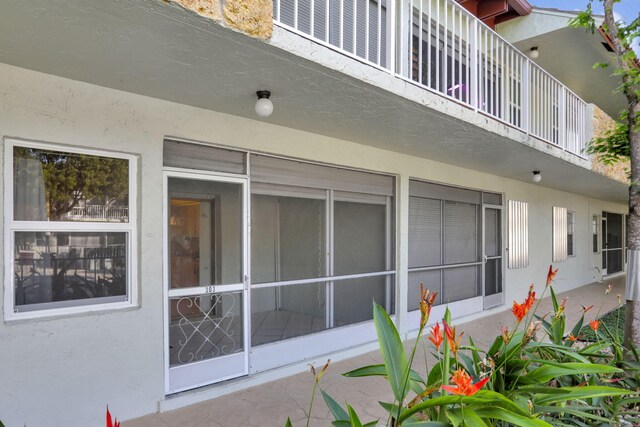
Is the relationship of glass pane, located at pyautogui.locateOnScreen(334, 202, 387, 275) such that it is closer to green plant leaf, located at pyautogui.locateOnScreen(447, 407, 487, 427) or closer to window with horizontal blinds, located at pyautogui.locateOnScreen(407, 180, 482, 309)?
window with horizontal blinds, located at pyautogui.locateOnScreen(407, 180, 482, 309)

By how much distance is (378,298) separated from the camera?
6.06 meters

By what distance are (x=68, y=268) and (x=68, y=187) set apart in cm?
66

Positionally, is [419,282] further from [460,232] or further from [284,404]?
[284,404]

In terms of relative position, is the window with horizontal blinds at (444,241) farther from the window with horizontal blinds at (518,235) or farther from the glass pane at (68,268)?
the glass pane at (68,268)

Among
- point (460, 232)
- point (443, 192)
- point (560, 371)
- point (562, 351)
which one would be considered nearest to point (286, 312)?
point (562, 351)

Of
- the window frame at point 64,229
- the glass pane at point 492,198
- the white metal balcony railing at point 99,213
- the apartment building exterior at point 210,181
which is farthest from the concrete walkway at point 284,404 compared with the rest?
the glass pane at point 492,198

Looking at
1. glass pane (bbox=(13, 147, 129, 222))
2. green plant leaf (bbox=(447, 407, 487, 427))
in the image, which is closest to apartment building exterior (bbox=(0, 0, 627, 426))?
glass pane (bbox=(13, 147, 129, 222))

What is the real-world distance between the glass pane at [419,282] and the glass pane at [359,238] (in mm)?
745

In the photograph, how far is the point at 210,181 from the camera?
13.7ft

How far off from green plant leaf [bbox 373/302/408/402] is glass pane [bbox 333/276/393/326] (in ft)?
11.4

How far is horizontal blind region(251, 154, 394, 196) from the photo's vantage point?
4.65 metres

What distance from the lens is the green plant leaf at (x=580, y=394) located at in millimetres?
1896

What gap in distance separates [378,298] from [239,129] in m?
3.29

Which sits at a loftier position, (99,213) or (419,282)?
(99,213)
